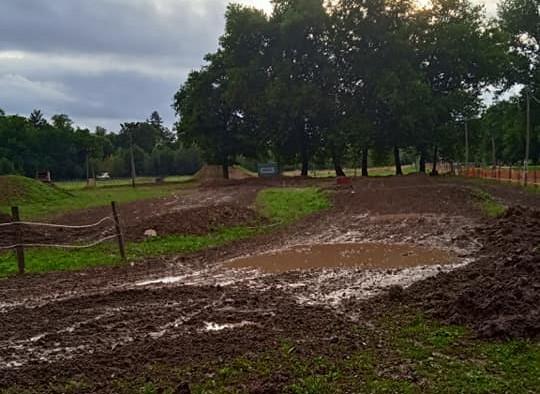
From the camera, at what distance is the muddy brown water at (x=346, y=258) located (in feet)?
38.7

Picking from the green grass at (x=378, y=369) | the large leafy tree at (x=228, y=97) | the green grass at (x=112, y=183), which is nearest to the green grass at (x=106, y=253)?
the green grass at (x=378, y=369)

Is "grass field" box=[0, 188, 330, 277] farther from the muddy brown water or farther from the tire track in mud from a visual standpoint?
the muddy brown water

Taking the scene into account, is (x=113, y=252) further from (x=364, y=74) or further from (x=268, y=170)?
(x=268, y=170)

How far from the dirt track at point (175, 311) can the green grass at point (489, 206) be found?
386 cm

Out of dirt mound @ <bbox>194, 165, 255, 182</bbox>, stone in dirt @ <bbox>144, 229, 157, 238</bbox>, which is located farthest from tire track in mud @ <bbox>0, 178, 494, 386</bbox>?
dirt mound @ <bbox>194, 165, 255, 182</bbox>

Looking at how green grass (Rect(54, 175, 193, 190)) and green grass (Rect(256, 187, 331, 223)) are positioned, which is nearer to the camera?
green grass (Rect(256, 187, 331, 223))

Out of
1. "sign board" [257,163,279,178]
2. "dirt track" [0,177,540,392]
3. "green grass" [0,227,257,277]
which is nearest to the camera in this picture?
"dirt track" [0,177,540,392]

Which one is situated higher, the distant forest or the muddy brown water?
the distant forest

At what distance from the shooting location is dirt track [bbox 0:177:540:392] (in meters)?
6.18

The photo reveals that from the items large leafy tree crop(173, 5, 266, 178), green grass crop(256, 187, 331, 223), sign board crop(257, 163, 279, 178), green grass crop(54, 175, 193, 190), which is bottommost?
green grass crop(54, 175, 193, 190)

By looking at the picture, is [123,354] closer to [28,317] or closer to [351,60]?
[28,317]

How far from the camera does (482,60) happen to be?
1982 inches

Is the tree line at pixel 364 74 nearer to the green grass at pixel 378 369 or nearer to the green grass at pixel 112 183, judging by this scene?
the green grass at pixel 112 183

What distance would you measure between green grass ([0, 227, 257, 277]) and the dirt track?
95cm
